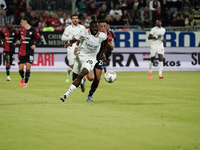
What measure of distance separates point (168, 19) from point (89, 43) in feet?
53.9

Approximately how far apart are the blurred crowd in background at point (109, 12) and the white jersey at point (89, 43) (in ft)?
45.3

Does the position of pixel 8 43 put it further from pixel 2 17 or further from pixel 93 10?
pixel 93 10

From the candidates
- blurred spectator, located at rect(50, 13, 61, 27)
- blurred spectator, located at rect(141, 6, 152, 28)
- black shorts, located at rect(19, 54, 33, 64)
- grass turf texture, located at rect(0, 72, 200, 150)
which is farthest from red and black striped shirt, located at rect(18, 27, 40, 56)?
blurred spectator, located at rect(141, 6, 152, 28)

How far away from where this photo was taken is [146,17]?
2633 cm

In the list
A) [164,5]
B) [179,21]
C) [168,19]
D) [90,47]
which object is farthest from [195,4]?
[90,47]

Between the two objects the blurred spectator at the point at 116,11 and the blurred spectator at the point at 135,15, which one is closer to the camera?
the blurred spectator at the point at 135,15

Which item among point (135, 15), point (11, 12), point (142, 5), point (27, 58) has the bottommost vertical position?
point (27, 58)

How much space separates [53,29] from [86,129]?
1827 centimetres

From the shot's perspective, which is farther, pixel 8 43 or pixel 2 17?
pixel 2 17

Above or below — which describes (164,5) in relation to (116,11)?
above

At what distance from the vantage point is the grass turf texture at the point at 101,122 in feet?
20.8

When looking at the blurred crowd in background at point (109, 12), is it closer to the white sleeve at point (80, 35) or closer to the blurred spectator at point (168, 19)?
the blurred spectator at point (168, 19)

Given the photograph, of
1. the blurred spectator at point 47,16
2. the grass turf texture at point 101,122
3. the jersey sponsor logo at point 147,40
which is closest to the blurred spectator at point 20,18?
the blurred spectator at point 47,16

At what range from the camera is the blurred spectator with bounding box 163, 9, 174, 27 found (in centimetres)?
2672
